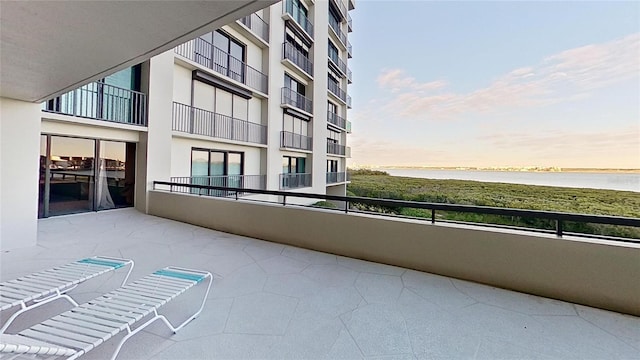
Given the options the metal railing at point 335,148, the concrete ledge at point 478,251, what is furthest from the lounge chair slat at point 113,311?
the metal railing at point 335,148

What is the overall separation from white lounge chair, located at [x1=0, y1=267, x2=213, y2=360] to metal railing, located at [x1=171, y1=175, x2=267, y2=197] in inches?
258

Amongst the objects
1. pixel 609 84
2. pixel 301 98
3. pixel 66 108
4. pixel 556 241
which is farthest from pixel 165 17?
pixel 609 84

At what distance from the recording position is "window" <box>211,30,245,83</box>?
35.0 ft

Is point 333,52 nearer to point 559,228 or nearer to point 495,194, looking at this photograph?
point 495,194

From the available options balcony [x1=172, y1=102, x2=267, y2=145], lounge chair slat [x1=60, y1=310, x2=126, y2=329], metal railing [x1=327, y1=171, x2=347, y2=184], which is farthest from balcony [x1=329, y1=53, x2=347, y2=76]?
lounge chair slat [x1=60, y1=310, x2=126, y2=329]

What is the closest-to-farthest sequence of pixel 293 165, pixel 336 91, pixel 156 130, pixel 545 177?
pixel 156 130 → pixel 545 177 → pixel 293 165 → pixel 336 91

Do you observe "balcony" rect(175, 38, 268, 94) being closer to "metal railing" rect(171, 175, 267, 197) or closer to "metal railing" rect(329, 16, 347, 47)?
"metal railing" rect(171, 175, 267, 197)

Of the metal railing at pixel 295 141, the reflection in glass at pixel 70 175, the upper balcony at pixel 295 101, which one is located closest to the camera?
the reflection in glass at pixel 70 175

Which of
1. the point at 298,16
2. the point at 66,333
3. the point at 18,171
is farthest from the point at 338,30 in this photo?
the point at 66,333

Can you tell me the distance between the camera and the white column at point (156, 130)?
751 centimetres

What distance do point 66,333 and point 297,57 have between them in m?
15.5

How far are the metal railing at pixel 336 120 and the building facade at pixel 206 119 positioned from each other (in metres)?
2.10

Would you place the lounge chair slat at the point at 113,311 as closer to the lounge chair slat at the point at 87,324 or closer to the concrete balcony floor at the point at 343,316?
the lounge chair slat at the point at 87,324

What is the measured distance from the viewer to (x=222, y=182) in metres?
11.3
